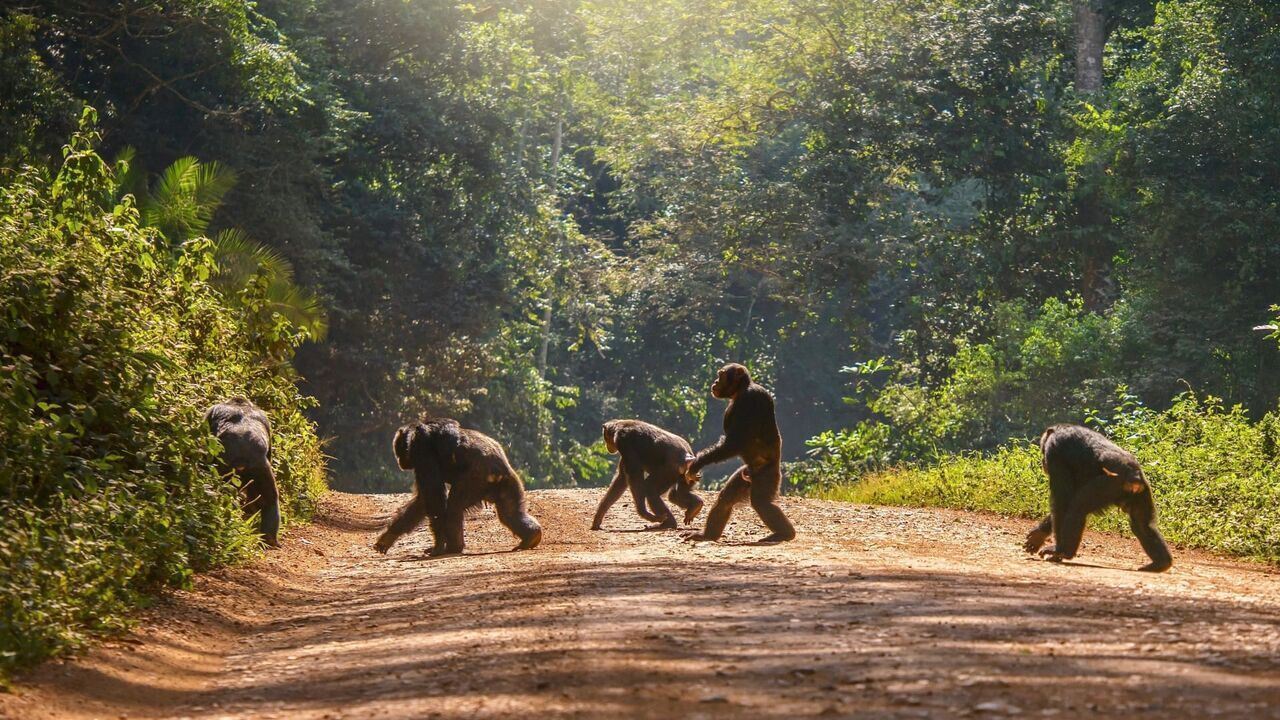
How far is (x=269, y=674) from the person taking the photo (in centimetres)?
788

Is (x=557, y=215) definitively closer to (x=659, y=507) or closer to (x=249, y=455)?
(x=659, y=507)

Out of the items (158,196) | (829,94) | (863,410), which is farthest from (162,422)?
(863,410)

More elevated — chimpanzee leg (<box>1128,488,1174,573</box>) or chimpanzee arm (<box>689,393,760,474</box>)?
chimpanzee arm (<box>689,393,760,474</box>)

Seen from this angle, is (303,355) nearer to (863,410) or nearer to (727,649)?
(727,649)

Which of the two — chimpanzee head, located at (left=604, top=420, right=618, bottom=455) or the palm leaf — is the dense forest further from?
chimpanzee head, located at (left=604, top=420, right=618, bottom=455)

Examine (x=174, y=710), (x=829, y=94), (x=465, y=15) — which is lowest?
(x=174, y=710)

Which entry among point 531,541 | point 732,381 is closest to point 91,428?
point 531,541

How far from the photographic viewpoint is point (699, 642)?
24.8 ft

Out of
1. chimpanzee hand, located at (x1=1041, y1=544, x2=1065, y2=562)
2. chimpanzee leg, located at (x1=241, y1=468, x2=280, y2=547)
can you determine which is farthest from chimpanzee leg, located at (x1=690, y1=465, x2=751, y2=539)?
chimpanzee leg, located at (x1=241, y1=468, x2=280, y2=547)

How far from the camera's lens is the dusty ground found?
20.0ft

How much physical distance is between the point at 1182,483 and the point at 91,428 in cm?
1196

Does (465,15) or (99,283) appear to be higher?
(465,15)

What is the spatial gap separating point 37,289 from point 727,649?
19.1 ft

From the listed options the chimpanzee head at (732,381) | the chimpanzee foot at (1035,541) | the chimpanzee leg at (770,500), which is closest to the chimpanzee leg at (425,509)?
the chimpanzee head at (732,381)
